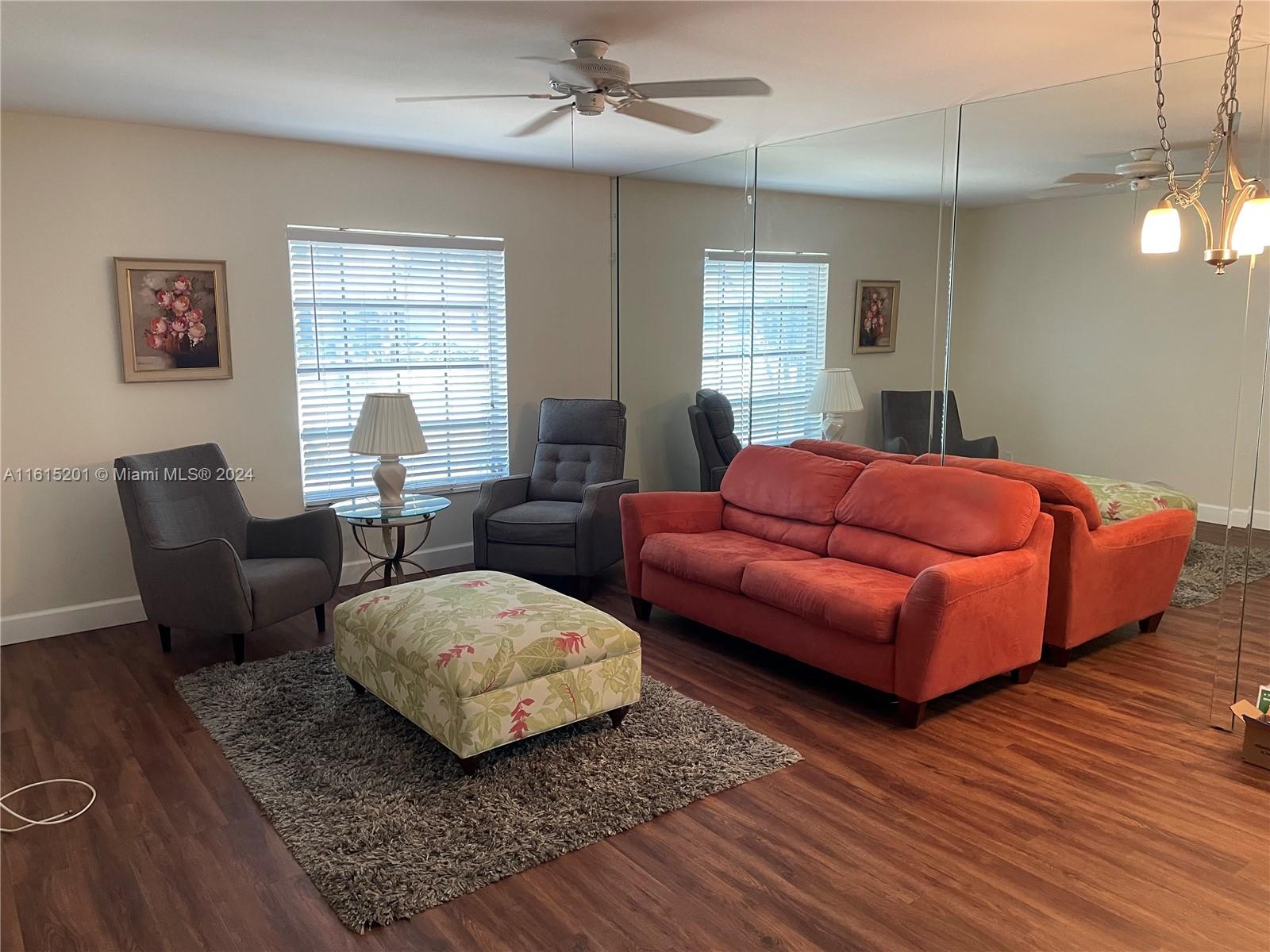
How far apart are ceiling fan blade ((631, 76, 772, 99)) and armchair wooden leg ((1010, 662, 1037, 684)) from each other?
251 centimetres

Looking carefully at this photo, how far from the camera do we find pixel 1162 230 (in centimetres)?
350

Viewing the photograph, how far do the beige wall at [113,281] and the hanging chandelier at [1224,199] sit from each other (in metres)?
3.64

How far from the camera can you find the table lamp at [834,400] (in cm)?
478

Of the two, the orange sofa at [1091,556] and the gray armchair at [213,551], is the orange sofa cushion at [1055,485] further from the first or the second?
the gray armchair at [213,551]

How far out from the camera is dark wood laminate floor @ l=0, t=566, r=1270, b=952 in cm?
229

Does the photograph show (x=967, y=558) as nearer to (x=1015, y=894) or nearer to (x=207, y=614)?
(x=1015, y=894)

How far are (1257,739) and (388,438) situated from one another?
3.95m

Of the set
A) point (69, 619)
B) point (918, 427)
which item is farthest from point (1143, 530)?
point (69, 619)

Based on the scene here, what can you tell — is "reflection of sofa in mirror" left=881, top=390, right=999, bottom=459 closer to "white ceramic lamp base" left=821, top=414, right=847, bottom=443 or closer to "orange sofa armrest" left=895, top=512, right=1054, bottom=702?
"white ceramic lamp base" left=821, top=414, right=847, bottom=443

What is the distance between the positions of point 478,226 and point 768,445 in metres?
2.26

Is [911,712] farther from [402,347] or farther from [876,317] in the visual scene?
[402,347]

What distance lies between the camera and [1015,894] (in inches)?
95.7

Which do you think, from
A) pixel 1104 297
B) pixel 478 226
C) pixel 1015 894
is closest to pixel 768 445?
pixel 1104 297

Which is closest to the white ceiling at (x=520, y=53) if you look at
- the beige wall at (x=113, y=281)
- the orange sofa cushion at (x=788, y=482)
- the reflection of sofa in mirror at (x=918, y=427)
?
the beige wall at (x=113, y=281)
